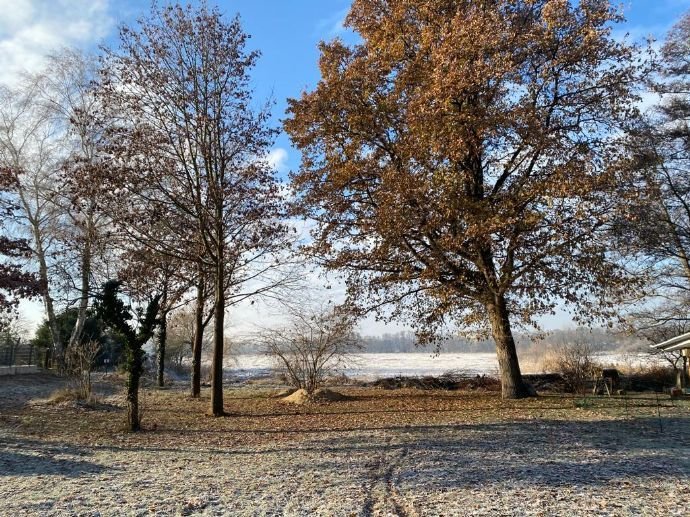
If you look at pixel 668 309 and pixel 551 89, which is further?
pixel 668 309

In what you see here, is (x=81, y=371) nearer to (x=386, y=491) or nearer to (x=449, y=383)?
(x=386, y=491)

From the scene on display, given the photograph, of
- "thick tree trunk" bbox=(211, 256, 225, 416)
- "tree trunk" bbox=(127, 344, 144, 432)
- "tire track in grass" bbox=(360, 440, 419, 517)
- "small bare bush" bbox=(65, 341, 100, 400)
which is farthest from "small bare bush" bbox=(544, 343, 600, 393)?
"small bare bush" bbox=(65, 341, 100, 400)

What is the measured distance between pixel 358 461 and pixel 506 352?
7915 millimetres

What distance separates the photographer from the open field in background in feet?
18.0

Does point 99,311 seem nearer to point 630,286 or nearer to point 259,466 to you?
point 259,466

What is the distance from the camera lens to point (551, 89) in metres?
13.0

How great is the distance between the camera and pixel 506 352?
14.2m

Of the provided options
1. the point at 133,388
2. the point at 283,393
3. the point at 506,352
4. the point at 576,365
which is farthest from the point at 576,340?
the point at 133,388

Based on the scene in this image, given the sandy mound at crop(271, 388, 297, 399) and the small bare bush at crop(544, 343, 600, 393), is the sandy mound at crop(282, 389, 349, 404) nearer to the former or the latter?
the sandy mound at crop(271, 388, 297, 399)

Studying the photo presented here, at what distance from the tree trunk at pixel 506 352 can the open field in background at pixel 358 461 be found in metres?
0.97

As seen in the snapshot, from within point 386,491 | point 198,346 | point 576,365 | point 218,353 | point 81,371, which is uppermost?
point 198,346

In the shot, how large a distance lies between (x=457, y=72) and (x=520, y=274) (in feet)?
15.6

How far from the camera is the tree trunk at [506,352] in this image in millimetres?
14047

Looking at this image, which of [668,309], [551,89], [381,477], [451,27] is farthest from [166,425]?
[668,309]
